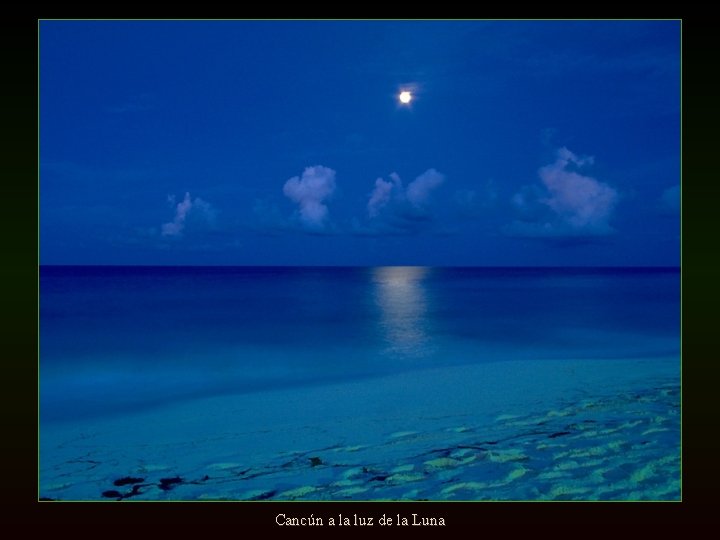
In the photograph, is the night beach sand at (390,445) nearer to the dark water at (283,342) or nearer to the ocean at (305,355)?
the ocean at (305,355)

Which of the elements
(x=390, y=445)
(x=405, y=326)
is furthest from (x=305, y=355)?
(x=390, y=445)

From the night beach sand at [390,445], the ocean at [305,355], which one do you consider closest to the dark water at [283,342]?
the ocean at [305,355]

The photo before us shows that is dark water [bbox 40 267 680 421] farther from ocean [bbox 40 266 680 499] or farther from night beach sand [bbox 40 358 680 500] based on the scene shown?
night beach sand [bbox 40 358 680 500]

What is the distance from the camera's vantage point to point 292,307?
16.7 metres

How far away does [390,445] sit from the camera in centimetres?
477

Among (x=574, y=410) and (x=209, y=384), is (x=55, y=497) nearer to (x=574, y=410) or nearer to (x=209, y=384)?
(x=209, y=384)

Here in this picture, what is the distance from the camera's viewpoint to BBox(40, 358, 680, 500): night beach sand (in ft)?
13.4

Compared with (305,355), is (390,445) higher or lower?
lower

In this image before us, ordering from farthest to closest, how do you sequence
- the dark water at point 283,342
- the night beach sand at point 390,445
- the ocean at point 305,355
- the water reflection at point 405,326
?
the water reflection at point 405,326 → the dark water at point 283,342 → the ocean at point 305,355 → the night beach sand at point 390,445

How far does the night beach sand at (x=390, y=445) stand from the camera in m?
4.09

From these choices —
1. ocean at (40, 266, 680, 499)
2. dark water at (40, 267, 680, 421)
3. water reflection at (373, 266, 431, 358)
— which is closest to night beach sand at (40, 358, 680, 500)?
ocean at (40, 266, 680, 499)

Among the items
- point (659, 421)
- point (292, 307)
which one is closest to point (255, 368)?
point (659, 421)

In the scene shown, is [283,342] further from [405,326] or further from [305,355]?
[405,326]
